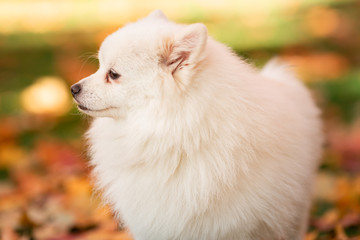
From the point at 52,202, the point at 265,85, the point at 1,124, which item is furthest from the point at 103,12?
the point at 265,85

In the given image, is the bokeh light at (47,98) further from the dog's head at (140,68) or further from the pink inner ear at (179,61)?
the pink inner ear at (179,61)

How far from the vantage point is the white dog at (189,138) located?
253cm

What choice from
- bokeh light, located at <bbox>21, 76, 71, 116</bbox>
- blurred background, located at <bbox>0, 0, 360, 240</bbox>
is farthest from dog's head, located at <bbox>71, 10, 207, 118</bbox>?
bokeh light, located at <bbox>21, 76, 71, 116</bbox>

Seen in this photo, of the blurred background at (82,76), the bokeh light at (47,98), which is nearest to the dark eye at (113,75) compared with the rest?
the blurred background at (82,76)

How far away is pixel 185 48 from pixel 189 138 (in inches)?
17.6

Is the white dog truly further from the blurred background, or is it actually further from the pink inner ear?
A: the blurred background

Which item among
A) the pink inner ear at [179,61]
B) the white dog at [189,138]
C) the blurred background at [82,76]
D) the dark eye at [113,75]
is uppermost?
the pink inner ear at [179,61]

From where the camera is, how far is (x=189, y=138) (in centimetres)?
254

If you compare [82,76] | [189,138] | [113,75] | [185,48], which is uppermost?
[185,48]

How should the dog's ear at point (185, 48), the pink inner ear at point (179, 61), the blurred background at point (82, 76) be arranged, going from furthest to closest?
the blurred background at point (82, 76) → the pink inner ear at point (179, 61) → the dog's ear at point (185, 48)

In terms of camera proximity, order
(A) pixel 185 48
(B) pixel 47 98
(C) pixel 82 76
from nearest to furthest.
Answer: (A) pixel 185 48
(B) pixel 47 98
(C) pixel 82 76

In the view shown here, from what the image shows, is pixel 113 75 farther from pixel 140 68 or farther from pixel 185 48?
pixel 185 48

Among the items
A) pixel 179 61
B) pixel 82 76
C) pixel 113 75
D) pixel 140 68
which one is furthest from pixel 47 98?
pixel 179 61

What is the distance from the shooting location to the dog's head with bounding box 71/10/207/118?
8.21 ft
